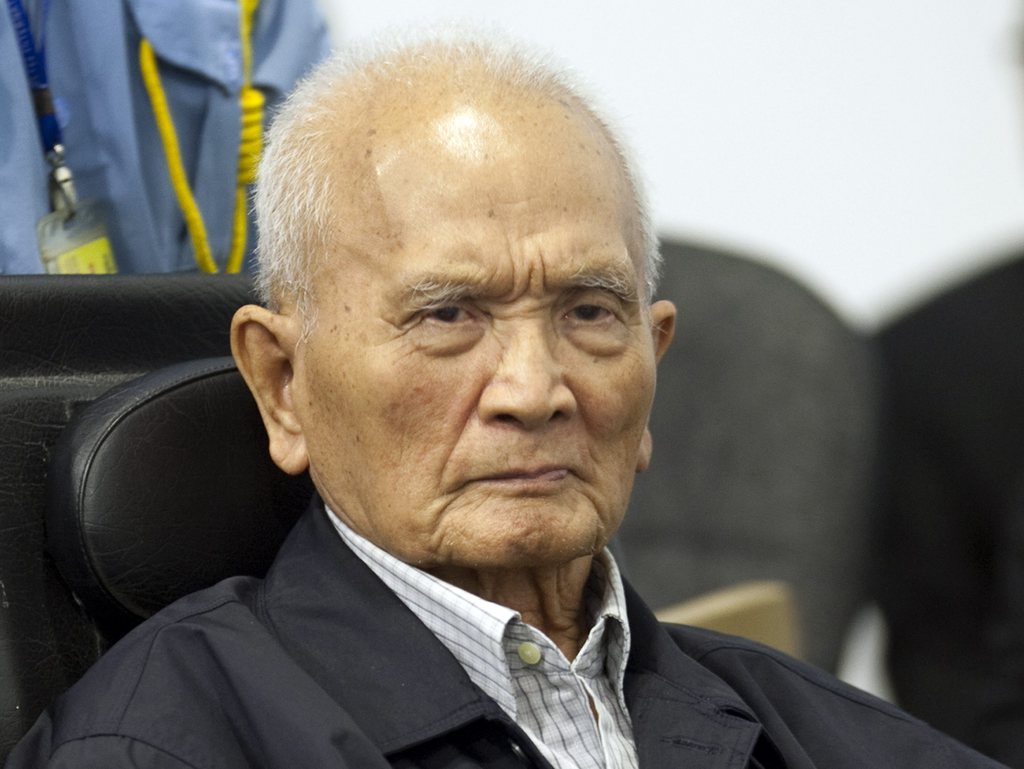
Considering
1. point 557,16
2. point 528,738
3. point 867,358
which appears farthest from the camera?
point 557,16

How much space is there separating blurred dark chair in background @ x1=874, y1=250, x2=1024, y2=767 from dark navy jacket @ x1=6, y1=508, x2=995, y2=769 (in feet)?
5.38

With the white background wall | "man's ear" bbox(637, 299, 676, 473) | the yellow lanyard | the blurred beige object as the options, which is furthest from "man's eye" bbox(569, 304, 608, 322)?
the white background wall

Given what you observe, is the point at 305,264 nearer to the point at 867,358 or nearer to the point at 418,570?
the point at 418,570

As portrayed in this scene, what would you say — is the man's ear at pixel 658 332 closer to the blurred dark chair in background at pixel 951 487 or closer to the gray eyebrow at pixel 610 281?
the gray eyebrow at pixel 610 281

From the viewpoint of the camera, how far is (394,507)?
1.54 m

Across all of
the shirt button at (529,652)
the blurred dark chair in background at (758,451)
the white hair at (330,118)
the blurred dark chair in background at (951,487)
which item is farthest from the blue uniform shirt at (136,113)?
the blurred dark chair in background at (951,487)

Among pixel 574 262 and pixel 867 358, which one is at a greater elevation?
pixel 574 262

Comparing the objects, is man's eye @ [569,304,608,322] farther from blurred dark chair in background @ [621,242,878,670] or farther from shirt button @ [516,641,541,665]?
blurred dark chair in background @ [621,242,878,670]

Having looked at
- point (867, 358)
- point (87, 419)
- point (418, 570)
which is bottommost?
point (867, 358)

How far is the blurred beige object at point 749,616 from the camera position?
92.0 inches

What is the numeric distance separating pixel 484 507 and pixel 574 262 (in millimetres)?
236

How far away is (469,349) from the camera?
1.53 meters

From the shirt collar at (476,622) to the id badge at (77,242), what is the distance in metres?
0.43

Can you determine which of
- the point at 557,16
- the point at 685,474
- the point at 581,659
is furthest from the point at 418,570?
the point at 557,16
